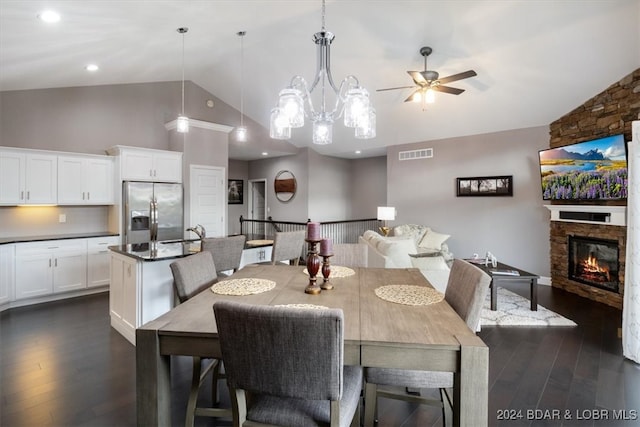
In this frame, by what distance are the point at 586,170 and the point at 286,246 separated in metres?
4.40

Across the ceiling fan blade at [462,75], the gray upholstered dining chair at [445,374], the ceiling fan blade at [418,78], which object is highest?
the ceiling fan blade at [418,78]

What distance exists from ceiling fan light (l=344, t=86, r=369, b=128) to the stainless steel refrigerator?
4.21m

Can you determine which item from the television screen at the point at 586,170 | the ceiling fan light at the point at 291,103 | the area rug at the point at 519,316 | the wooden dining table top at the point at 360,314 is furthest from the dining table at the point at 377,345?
the television screen at the point at 586,170

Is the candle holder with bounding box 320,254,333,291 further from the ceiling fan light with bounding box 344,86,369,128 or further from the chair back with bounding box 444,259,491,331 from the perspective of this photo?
the ceiling fan light with bounding box 344,86,369,128

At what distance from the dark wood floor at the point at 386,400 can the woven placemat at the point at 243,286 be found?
86cm

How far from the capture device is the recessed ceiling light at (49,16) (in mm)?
2822

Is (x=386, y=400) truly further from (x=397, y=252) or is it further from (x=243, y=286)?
(x=397, y=252)

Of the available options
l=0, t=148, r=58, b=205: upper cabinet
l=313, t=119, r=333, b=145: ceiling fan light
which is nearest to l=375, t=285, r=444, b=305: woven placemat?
l=313, t=119, r=333, b=145: ceiling fan light

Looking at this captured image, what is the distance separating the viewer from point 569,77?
4.38 metres

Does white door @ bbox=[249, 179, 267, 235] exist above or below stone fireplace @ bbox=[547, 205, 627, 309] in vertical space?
above

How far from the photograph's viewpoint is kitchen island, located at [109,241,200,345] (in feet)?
9.79

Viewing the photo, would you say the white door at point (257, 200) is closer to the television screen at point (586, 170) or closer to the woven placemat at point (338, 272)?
the television screen at point (586, 170)

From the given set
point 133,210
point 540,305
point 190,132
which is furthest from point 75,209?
point 540,305

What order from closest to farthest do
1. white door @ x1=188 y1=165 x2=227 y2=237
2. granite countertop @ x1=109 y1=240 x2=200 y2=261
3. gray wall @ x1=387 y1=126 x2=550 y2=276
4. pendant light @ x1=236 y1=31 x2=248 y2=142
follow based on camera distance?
1. granite countertop @ x1=109 y1=240 x2=200 y2=261
2. pendant light @ x1=236 y1=31 x2=248 y2=142
3. gray wall @ x1=387 y1=126 x2=550 y2=276
4. white door @ x1=188 y1=165 x2=227 y2=237
